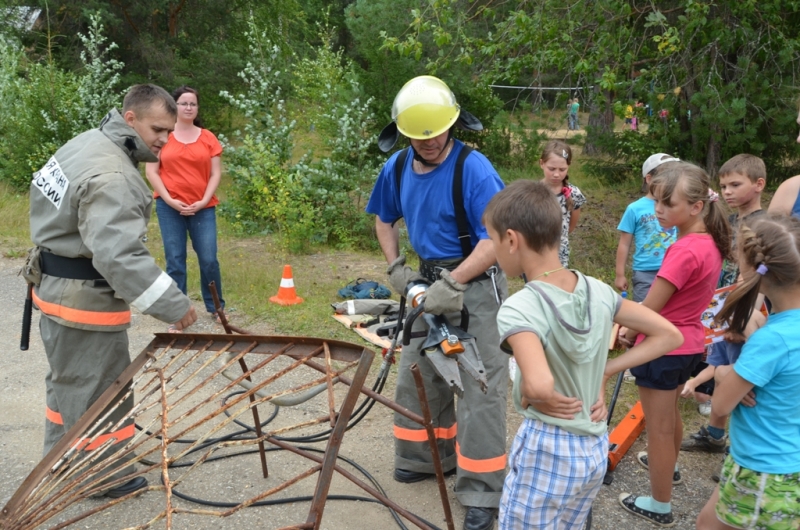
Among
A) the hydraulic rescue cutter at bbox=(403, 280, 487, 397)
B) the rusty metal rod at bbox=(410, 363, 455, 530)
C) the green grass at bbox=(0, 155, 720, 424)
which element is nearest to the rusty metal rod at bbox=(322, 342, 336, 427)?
the rusty metal rod at bbox=(410, 363, 455, 530)

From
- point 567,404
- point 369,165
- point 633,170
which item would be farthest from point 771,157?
point 567,404

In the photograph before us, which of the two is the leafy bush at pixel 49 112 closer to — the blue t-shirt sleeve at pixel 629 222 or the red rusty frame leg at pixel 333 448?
the blue t-shirt sleeve at pixel 629 222

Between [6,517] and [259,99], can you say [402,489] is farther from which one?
[259,99]

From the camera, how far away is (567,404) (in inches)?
81.1

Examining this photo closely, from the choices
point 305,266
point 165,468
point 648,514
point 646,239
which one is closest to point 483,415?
point 648,514

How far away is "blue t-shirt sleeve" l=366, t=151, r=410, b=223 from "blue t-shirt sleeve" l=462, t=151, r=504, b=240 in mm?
463

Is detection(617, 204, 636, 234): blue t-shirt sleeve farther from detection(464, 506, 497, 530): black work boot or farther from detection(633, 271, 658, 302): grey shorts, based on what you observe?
detection(464, 506, 497, 530): black work boot

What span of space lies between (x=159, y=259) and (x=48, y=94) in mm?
5610

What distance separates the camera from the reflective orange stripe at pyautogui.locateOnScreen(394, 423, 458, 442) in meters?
3.46

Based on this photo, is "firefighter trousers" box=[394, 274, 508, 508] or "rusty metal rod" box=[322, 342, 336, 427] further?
"firefighter trousers" box=[394, 274, 508, 508]

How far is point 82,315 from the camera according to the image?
3174 millimetres

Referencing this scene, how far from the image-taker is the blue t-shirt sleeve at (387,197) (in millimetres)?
3428

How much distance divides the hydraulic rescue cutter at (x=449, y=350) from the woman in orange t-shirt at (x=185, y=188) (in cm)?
306

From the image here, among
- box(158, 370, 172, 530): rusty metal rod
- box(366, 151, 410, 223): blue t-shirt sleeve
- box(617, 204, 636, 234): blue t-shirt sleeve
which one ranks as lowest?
box(158, 370, 172, 530): rusty metal rod
